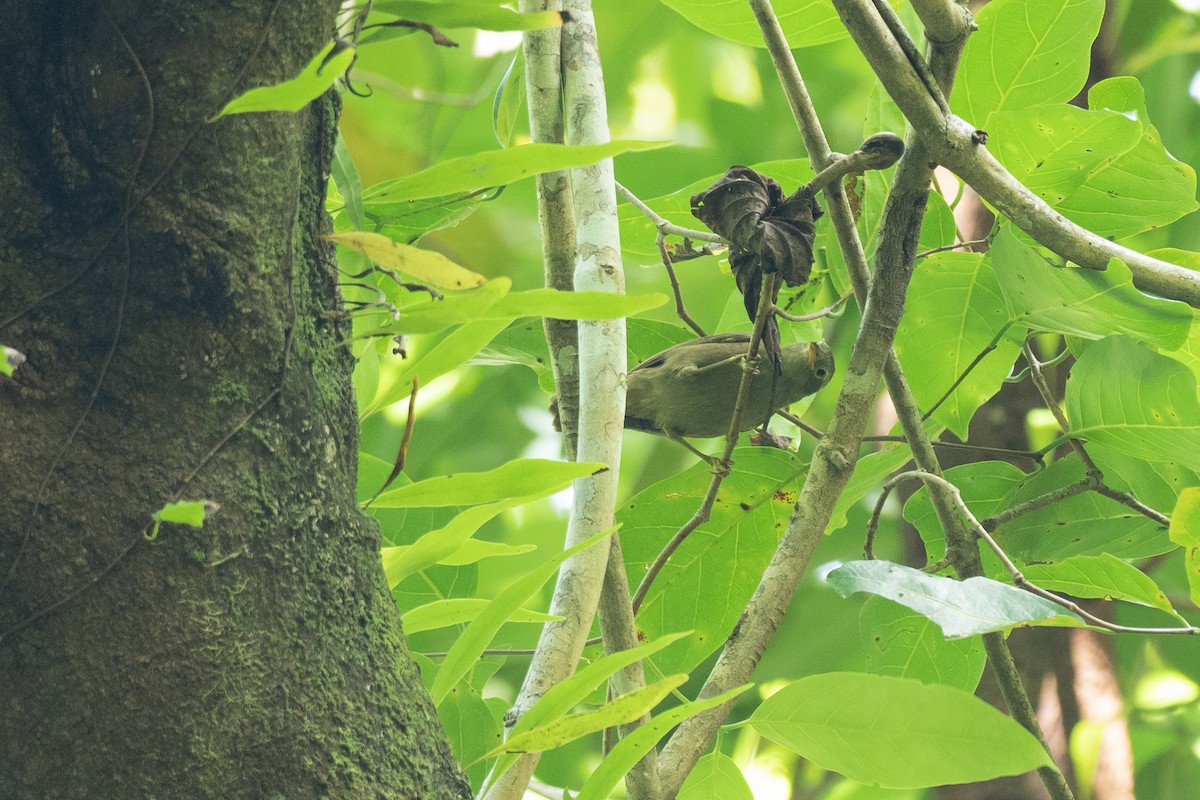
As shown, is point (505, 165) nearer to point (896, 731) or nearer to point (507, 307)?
point (507, 307)

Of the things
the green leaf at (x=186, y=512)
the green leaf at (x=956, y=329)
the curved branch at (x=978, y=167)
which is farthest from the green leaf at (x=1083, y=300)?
the green leaf at (x=186, y=512)

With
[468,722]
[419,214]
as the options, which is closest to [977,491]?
[468,722]

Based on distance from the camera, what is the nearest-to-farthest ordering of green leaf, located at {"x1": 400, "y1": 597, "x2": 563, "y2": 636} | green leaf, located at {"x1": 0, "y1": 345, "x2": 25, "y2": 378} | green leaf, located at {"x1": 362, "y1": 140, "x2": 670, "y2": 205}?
green leaf, located at {"x1": 0, "y1": 345, "x2": 25, "y2": 378} < green leaf, located at {"x1": 362, "y1": 140, "x2": 670, "y2": 205} < green leaf, located at {"x1": 400, "y1": 597, "x2": 563, "y2": 636}

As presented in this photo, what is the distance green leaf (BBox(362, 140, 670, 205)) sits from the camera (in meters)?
0.76

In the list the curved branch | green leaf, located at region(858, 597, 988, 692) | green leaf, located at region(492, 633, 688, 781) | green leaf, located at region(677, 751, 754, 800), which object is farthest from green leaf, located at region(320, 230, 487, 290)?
→ green leaf, located at region(858, 597, 988, 692)

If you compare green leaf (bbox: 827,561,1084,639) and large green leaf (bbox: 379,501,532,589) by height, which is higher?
green leaf (bbox: 827,561,1084,639)

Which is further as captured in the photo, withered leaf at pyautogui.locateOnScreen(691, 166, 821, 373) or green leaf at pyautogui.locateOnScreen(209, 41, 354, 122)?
withered leaf at pyautogui.locateOnScreen(691, 166, 821, 373)

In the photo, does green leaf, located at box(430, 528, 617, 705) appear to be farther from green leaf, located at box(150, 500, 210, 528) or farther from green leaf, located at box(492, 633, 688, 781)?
green leaf, located at box(150, 500, 210, 528)

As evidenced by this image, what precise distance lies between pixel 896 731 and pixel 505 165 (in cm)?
63

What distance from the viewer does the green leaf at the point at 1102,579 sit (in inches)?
50.1

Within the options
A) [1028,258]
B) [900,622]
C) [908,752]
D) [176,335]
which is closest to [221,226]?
[176,335]

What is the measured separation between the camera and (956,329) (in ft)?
5.45

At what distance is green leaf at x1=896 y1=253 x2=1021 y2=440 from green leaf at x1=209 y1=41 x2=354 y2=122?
3.95 feet

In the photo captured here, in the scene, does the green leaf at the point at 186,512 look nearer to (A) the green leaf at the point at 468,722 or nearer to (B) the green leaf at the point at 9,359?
(B) the green leaf at the point at 9,359
